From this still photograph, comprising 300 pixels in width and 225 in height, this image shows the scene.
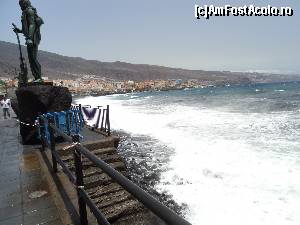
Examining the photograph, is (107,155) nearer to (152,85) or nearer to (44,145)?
(44,145)

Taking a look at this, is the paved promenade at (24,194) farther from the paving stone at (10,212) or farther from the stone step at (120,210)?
the stone step at (120,210)

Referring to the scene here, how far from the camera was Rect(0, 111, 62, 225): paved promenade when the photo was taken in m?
4.03

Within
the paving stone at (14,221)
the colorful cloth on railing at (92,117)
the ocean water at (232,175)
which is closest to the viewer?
the paving stone at (14,221)

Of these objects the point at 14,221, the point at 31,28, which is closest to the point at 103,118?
the point at 31,28

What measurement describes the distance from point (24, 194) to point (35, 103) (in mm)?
4527

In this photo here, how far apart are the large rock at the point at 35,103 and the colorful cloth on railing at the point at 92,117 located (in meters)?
2.04

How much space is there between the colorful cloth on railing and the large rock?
2038 mm

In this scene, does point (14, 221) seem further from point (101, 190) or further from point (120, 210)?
point (101, 190)

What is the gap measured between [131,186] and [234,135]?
14838 millimetres

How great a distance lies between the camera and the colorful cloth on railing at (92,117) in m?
11.2

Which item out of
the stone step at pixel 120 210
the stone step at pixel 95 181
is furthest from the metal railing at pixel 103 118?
the stone step at pixel 120 210

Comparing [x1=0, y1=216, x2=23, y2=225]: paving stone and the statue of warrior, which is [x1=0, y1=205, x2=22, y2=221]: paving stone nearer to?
[x1=0, y1=216, x2=23, y2=225]: paving stone

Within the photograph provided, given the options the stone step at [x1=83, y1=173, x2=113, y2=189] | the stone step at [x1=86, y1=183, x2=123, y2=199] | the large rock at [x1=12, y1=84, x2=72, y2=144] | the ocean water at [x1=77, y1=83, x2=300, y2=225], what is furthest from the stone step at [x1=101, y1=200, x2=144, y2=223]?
the large rock at [x1=12, y1=84, x2=72, y2=144]

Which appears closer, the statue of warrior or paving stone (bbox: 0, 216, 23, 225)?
paving stone (bbox: 0, 216, 23, 225)
